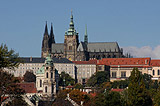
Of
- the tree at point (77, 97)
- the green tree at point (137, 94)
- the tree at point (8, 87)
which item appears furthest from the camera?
the tree at point (77, 97)

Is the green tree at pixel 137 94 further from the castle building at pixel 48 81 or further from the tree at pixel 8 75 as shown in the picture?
the castle building at pixel 48 81

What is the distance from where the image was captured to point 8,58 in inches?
1620

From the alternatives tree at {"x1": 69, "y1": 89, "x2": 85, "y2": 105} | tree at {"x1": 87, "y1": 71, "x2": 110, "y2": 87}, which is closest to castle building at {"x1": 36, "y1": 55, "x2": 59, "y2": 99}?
tree at {"x1": 69, "y1": 89, "x2": 85, "y2": 105}

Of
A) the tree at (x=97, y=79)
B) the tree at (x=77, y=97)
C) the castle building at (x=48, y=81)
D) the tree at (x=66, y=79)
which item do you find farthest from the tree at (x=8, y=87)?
the tree at (x=97, y=79)

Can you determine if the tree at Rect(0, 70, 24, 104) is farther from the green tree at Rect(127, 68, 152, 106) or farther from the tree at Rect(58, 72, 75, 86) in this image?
the tree at Rect(58, 72, 75, 86)

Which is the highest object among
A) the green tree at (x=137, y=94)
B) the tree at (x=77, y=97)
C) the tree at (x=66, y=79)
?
the tree at (x=66, y=79)

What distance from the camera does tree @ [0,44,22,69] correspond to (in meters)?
40.8

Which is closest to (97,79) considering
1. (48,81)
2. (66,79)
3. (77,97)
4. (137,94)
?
(66,79)

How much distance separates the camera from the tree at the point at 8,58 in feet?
134

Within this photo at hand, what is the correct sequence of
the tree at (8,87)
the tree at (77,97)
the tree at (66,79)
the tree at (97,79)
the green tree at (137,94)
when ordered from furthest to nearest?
the tree at (97,79) < the tree at (66,79) < the tree at (77,97) < the green tree at (137,94) < the tree at (8,87)

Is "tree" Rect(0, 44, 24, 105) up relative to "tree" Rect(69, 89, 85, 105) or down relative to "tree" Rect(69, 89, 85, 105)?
up

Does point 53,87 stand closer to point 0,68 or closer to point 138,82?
point 138,82

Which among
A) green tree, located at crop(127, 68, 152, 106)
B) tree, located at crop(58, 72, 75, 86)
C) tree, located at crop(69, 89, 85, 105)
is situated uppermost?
tree, located at crop(58, 72, 75, 86)

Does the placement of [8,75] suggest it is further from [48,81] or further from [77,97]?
[48,81]
